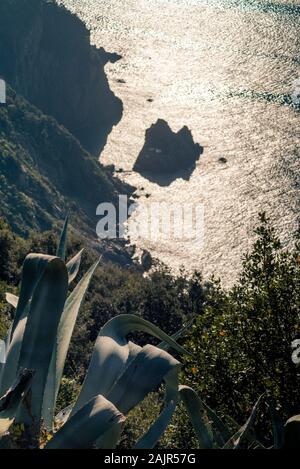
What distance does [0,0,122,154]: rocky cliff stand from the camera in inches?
3888

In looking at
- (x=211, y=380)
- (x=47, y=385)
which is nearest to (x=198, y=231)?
(x=211, y=380)

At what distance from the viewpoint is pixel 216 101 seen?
372 ft

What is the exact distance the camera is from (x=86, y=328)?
30.9 meters

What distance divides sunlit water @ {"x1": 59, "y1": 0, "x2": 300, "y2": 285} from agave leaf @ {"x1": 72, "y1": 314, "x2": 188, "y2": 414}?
6192cm

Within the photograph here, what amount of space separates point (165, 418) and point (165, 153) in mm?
89186

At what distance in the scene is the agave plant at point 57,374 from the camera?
21.2 feet

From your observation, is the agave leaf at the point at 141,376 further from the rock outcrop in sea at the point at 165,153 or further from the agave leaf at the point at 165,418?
the rock outcrop in sea at the point at 165,153

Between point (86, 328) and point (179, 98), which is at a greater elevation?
point (179, 98)

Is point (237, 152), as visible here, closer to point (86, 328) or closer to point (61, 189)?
point (61, 189)

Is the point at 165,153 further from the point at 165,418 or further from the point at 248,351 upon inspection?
the point at 165,418

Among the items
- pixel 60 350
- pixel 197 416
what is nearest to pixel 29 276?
pixel 60 350

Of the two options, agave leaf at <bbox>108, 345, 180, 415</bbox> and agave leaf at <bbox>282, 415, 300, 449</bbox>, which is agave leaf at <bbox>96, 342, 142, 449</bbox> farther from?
agave leaf at <bbox>282, 415, 300, 449</bbox>

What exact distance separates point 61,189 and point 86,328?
164 feet

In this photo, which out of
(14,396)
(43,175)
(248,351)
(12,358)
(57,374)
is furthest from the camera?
(43,175)
